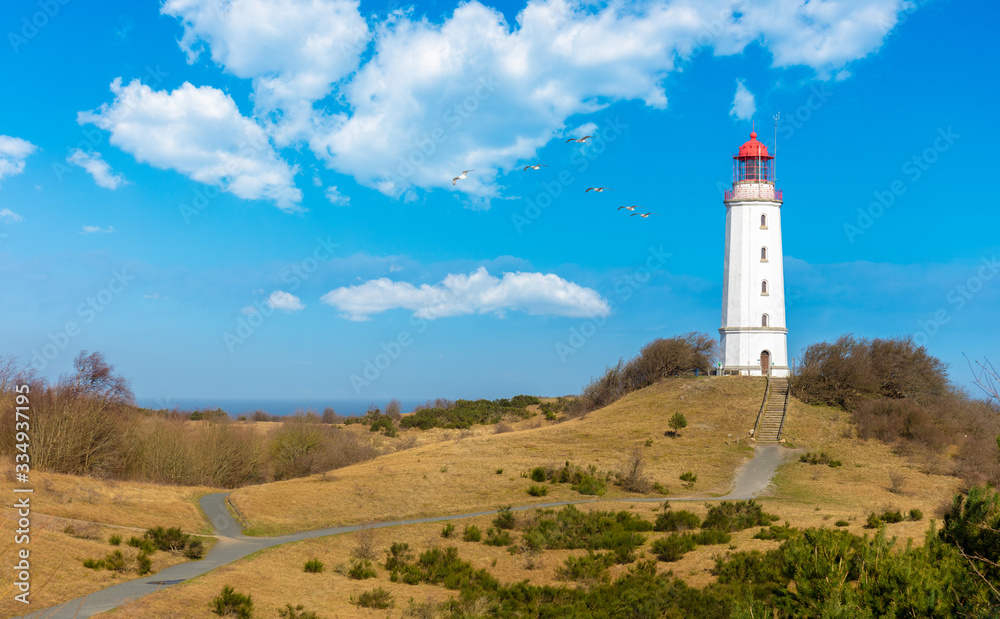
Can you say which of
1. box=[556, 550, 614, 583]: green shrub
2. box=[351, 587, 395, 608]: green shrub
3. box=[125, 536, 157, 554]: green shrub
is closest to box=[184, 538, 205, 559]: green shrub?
box=[125, 536, 157, 554]: green shrub

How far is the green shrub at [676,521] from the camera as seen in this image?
20344mm

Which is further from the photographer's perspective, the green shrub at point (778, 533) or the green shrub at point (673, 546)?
the green shrub at point (778, 533)

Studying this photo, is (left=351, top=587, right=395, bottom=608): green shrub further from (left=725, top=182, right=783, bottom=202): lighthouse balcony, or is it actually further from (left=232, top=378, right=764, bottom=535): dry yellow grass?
(left=725, top=182, right=783, bottom=202): lighthouse balcony

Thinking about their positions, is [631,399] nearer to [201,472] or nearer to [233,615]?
→ [201,472]

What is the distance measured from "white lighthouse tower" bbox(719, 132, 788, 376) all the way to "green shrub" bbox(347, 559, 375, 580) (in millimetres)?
33549

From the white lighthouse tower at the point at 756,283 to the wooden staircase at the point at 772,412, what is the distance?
5.38ft

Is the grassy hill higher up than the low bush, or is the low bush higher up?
the low bush

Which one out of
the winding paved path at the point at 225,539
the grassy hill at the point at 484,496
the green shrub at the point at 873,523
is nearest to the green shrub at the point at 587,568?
the grassy hill at the point at 484,496

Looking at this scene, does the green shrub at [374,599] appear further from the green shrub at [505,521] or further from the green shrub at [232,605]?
the green shrub at [505,521]

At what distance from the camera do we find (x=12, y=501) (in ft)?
58.0

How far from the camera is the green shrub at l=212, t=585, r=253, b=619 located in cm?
1215

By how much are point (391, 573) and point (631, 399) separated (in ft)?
104

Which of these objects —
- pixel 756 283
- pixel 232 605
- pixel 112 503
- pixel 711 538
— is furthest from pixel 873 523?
pixel 756 283

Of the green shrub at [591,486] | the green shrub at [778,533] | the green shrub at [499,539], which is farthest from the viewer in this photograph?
the green shrub at [591,486]
